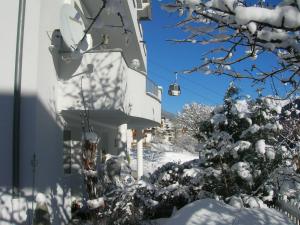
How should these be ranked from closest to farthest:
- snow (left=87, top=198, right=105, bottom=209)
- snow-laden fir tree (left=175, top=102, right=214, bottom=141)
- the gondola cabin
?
snow (left=87, top=198, right=105, bottom=209)
the gondola cabin
snow-laden fir tree (left=175, top=102, right=214, bottom=141)

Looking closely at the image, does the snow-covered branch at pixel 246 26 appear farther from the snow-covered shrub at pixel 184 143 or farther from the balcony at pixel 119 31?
the snow-covered shrub at pixel 184 143

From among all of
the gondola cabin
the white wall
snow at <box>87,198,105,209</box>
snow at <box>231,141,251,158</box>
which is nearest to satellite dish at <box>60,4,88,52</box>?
the white wall

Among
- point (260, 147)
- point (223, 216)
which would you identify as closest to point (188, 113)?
point (260, 147)

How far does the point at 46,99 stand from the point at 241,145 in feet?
13.6

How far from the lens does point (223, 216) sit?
502 centimetres

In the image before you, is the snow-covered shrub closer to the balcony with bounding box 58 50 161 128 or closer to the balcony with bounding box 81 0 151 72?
the balcony with bounding box 81 0 151 72

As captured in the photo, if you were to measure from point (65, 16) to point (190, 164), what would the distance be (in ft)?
18.7

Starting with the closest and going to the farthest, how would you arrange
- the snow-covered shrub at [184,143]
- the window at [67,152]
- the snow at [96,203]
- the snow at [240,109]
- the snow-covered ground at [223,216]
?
the snow-covered ground at [223,216], the snow at [96,203], the snow at [240,109], the window at [67,152], the snow-covered shrub at [184,143]

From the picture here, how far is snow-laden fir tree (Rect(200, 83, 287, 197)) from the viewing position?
877 cm

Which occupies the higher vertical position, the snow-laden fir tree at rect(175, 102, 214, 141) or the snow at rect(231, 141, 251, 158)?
the snow at rect(231, 141, 251, 158)

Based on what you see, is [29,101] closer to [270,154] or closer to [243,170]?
[243,170]

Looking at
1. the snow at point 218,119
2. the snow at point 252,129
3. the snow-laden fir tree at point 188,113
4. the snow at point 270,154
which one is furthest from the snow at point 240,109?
the snow-laden fir tree at point 188,113

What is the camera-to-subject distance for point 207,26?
3008mm

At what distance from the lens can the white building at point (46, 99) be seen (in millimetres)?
6734
